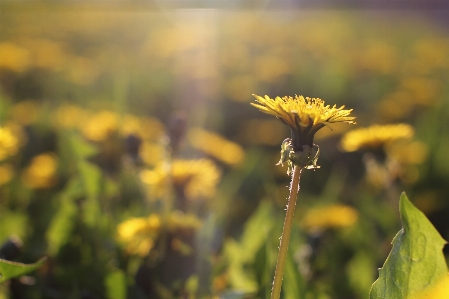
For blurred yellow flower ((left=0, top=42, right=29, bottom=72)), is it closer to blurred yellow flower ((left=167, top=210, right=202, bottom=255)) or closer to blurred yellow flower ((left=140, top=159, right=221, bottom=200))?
blurred yellow flower ((left=140, top=159, right=221, bottom=200))

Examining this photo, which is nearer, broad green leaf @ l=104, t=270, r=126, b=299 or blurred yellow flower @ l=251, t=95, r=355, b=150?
blurred yellow flower @ l=251, t=95, r=355, b=150

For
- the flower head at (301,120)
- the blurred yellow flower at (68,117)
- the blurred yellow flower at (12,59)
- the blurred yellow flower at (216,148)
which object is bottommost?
the flower head at (301,120)

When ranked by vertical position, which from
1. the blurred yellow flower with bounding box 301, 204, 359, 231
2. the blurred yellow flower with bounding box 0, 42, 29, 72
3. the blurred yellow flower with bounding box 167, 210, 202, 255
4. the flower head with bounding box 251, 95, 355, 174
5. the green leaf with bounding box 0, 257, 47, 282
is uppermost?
the blurred yellow flower with bounding box 0, 42, 29, 72

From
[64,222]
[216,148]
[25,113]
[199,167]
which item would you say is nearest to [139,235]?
[64,222]

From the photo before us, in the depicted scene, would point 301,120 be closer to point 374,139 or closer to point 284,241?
point 284,241

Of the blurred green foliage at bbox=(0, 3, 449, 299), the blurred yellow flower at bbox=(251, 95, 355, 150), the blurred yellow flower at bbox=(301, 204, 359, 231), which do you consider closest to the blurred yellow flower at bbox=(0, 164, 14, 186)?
the blurred green foliage at bbox=(0, 3, 449, 299)

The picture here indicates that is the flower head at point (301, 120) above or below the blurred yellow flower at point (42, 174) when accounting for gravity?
below

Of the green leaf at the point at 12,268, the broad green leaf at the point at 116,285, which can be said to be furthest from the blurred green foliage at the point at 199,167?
the green leaf at the point at 12,268

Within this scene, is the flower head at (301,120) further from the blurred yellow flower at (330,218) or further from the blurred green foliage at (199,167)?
the blurred yellow flower at (330,218)

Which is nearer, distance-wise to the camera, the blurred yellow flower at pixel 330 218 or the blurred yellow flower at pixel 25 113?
the blurred yellow flower at pixel 330 218
